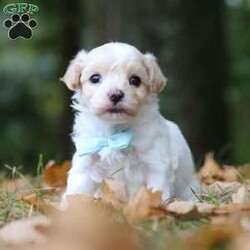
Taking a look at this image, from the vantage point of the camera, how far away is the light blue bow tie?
4552mm

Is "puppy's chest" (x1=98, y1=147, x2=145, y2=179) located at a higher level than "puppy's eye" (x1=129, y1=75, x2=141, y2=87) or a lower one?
lower

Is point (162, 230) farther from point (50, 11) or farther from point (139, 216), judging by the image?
point (50, 11)

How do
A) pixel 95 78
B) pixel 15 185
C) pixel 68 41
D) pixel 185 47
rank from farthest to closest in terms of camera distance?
1. pixel 68 41
2. pixel 185 47
3. pixel 15 185
4. pixel 95 78

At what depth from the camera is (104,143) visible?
460 centimetres

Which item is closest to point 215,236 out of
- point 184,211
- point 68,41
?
point 184,211

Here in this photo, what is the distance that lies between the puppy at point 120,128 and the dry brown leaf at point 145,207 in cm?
64

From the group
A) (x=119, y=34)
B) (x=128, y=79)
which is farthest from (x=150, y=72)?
(x=119, y=34)

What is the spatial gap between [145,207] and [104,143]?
0.94 metres

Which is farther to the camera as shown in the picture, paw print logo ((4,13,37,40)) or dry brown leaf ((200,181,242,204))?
paw print logo ((4,13,37,40))

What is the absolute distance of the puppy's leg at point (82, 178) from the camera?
4.57 m

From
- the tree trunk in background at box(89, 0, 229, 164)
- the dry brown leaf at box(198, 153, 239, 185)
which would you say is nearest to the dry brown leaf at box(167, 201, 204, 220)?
the dry brown leaf at box(198, 153, 239, 185)

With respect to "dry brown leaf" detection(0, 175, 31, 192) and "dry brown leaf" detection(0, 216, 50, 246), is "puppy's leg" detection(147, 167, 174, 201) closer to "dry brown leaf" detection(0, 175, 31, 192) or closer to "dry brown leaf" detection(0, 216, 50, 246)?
"dry brown leaf" detection(0, 175, 31, 192)

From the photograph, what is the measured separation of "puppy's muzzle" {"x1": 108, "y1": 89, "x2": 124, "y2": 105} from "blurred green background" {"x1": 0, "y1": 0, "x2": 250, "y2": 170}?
2298 millimetres

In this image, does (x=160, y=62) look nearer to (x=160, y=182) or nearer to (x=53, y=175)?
(x=53, y=175)
